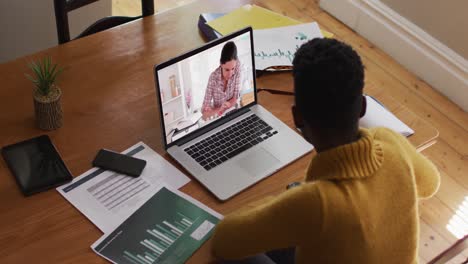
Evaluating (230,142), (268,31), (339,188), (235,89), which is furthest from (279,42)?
(339,188)

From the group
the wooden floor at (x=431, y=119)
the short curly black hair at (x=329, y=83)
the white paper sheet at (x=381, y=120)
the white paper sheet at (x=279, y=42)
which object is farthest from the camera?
the wooden floor at (x=431, y=119)

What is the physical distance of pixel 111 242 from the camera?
4.57 ft

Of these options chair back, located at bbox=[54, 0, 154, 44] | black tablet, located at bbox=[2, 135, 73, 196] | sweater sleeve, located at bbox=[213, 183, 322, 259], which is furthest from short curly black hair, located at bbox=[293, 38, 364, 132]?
chair back, located at bbox=[54, 0, 154, 44]

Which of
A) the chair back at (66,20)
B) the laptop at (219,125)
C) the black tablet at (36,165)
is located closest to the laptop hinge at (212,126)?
the laptop at (219,125)

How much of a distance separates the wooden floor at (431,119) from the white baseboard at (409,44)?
0.04 meters

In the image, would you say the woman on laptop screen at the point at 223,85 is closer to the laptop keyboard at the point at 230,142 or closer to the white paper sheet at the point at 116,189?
the laptop keyboard at the point at 230,142

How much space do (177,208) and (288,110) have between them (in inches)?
19.2

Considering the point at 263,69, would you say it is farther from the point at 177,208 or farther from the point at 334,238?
the point at 334,238

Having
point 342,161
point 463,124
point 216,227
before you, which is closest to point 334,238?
point 342,161

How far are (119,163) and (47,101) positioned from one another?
9.7 inches

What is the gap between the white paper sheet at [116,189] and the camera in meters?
1.45

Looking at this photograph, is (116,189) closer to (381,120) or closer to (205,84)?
(205,84)

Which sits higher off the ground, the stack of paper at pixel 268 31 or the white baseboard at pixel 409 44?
the stack of paper at pixel 268 31

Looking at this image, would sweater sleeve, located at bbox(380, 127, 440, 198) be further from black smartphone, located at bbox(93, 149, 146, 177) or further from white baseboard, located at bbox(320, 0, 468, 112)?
white baseboard, located at bbox(320, 0, 468, 112)
